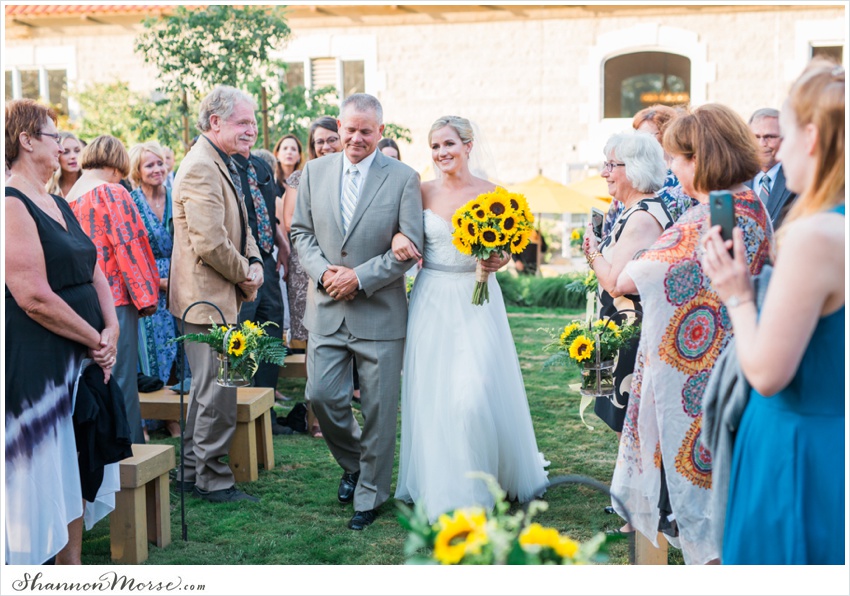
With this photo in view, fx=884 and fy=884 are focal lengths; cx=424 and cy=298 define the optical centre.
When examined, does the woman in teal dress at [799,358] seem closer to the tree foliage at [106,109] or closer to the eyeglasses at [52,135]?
the eyeglasses at [52,135]

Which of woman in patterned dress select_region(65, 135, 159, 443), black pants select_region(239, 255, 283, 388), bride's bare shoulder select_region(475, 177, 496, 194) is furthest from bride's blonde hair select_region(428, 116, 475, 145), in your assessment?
black pants select_region(239, 255, 283, 388)

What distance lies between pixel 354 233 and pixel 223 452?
157 centimetres

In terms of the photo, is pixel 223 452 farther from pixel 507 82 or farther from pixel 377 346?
pixel 507 82

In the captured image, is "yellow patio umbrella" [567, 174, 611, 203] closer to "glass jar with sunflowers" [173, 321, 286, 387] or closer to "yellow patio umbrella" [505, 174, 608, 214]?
"yellow patio umbrella" [505, 174, 608, 214]

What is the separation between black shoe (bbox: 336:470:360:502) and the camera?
531 cm

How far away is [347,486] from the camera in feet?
17.5

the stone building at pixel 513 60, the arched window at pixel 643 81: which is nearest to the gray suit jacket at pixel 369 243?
the stone building at pixel 513 60

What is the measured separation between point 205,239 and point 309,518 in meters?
1.70

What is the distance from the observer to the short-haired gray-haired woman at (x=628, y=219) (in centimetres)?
423

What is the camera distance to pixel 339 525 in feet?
16.3

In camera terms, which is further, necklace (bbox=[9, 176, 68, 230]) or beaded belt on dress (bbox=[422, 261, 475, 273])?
beaded belt on dress (bbox=[422, 261, 475, 273])

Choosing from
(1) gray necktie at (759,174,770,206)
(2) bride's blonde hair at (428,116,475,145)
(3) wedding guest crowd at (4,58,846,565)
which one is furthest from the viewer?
(1) gray necktie at (759,174,770,206)

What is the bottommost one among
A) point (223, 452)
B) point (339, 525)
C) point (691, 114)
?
point (339, 525)

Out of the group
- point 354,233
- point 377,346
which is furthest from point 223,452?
point 354,233
